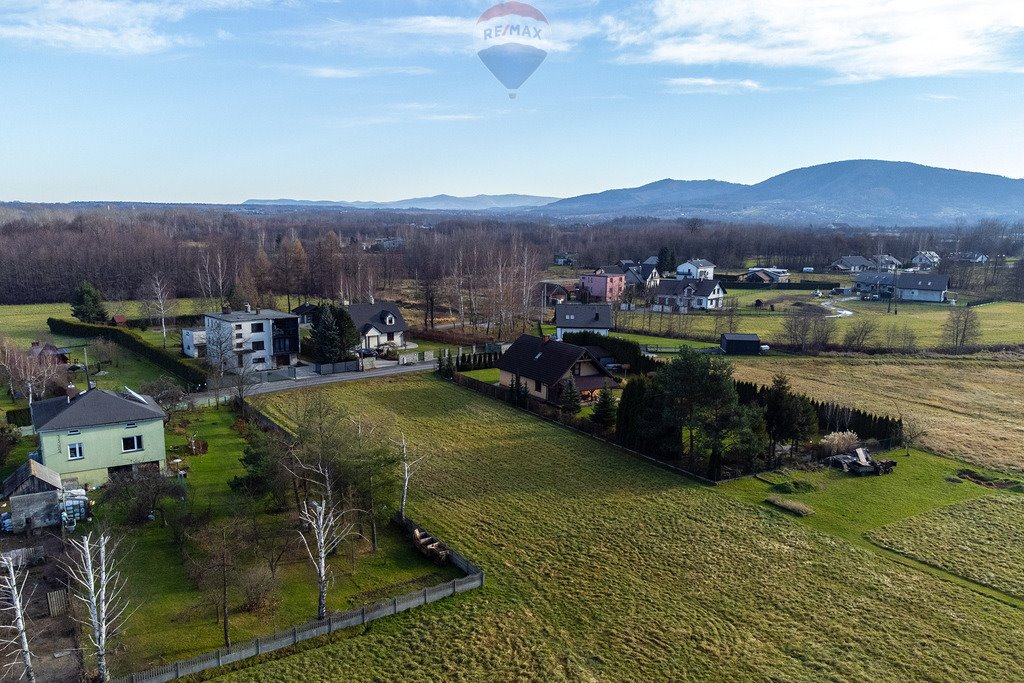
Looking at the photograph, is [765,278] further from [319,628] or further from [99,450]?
[319,628]

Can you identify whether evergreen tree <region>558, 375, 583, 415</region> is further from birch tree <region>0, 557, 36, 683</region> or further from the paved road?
birch tree <region>0, 557, 36, 683</region>

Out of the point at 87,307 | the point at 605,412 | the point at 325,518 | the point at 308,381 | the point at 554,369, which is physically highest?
the point at 87,307

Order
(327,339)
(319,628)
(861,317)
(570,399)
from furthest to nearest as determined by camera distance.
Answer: (861,317) < (327,339) < (570,399) < (319,628)

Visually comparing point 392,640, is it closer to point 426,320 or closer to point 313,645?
point 313,645

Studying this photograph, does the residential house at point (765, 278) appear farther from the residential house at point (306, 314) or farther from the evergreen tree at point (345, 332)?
the evergreen tree at point (345, 332)

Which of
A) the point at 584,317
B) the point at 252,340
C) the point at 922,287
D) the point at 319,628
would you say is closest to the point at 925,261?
the point at 922,287

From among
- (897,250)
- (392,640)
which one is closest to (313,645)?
(392,640)
